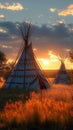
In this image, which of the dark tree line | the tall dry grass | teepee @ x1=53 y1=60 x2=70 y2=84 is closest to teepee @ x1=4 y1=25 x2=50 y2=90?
teepee @ x1=53 y1=60 x2=70 y2=84

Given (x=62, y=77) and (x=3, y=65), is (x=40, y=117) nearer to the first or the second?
(x=62, y=77)

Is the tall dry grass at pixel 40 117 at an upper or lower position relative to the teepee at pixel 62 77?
upper

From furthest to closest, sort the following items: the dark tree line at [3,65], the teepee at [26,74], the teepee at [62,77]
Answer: the dark tree line at [3,65], the teepee at [62,77], the teepee at [26,74]

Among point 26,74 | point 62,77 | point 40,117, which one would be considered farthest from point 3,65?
point 40,117

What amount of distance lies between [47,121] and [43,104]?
139cm

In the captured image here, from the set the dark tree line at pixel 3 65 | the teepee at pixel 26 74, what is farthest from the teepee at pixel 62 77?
the dark tree line at pixel 3 65

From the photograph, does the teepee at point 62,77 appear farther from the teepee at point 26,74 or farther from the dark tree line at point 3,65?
the dark tree line at point 3,65

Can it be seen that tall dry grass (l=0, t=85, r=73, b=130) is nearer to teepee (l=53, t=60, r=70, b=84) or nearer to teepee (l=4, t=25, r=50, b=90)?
teepee (l=4, t=25, r=50, b=90)

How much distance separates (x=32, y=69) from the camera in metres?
32.7

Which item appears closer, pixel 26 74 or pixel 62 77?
pixel 26 74

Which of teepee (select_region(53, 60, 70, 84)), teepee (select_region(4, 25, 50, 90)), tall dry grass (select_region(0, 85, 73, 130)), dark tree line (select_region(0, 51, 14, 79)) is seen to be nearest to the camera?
tall dry grass (select_region(0, 85, 73, 130))

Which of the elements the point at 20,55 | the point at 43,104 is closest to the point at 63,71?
the point at 20,55

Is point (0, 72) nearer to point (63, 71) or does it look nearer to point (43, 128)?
point (63, 71)

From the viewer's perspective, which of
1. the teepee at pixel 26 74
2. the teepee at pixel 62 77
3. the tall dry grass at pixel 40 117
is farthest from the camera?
the teepee at pixel 62 77
